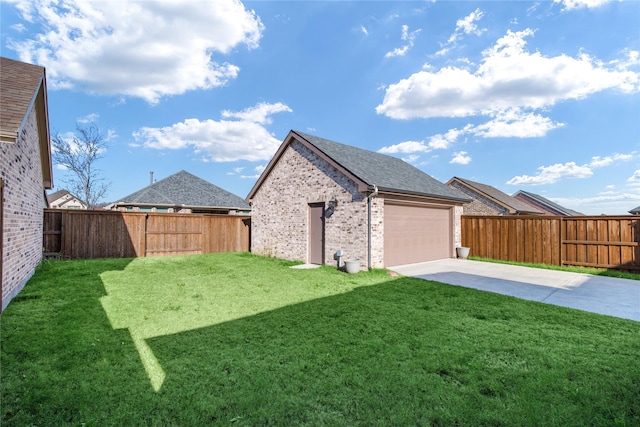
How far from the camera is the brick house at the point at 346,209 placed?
10.2 m

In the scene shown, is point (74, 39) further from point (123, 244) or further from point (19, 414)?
point (19, 414)

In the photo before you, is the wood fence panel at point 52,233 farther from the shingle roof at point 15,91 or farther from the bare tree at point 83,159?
the bare tree at point 83,159

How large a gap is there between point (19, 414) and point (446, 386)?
4019 millimetres

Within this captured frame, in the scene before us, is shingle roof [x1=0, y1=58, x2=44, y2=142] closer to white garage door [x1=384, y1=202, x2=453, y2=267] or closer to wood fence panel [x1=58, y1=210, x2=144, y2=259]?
wood fence panel [x1=58, y1=210, x2=144, y2=259]

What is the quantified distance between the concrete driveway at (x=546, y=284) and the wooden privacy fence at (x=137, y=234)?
9.20 metres

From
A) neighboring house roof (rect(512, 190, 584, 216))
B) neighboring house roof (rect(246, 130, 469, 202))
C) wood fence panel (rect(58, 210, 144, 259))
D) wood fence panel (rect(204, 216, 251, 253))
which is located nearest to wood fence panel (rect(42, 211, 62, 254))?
wood fence panel (rect(58, 210, 144, 259))

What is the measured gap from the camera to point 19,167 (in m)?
6.61

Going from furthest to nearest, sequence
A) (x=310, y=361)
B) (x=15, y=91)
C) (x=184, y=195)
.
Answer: (x=184, y=195) → (x=15, y=91) → (x=310, y=361)

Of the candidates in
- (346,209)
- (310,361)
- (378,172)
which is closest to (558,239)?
(378,172)

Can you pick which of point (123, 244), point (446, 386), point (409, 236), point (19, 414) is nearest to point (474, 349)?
point (446, 386)

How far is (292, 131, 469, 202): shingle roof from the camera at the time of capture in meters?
10.6

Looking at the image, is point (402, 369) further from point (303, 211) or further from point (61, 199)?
point (61, 199)

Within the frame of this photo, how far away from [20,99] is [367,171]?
9.35 metres

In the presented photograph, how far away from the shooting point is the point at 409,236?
11.8 m
